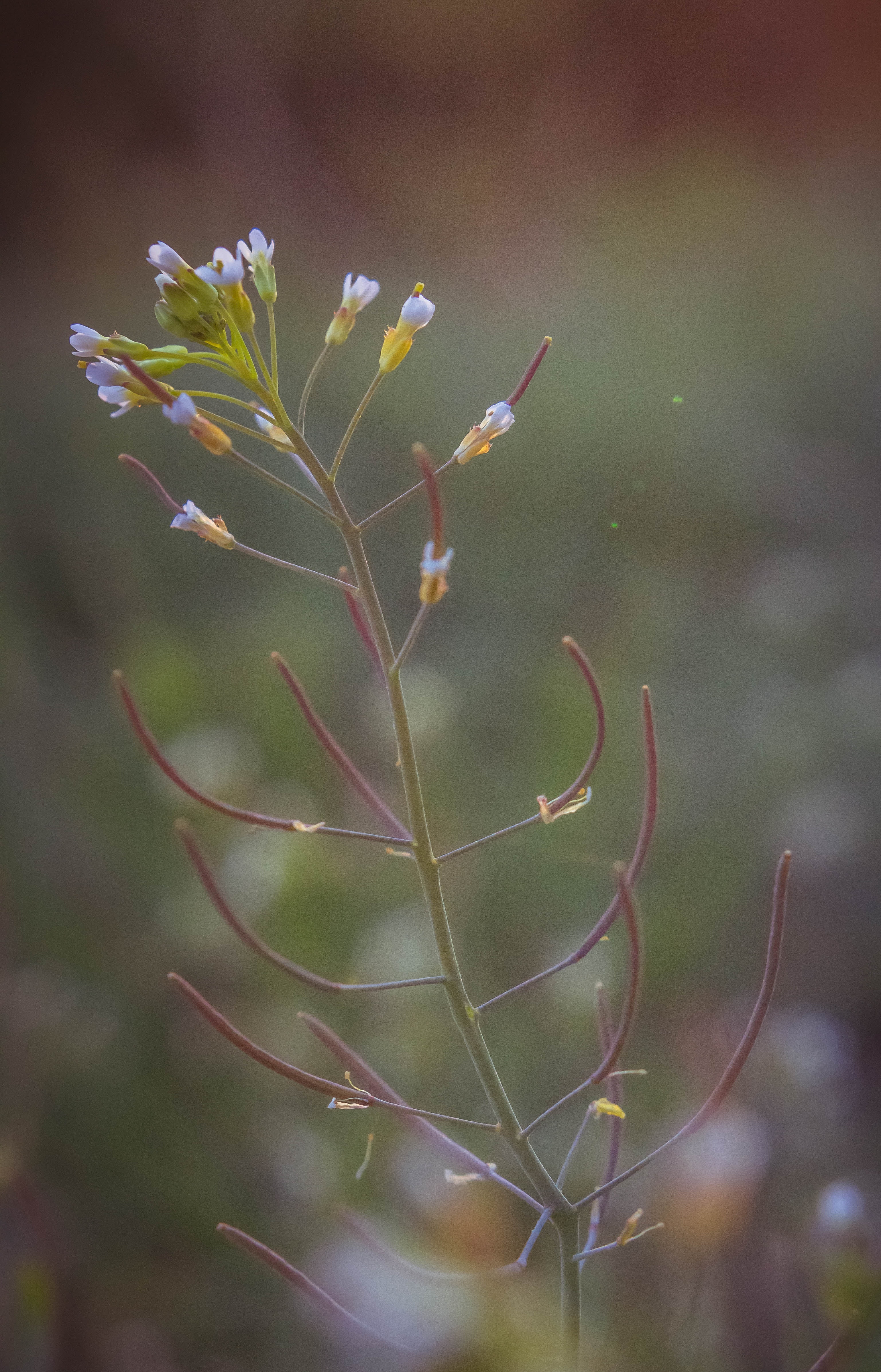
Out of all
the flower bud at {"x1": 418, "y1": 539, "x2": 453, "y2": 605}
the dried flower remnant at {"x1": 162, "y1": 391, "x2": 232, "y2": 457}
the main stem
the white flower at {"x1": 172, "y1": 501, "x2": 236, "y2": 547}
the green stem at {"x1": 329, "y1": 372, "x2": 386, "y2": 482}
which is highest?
the dried flower remnant at {"x1": 162, "y1": 391, "x2": 232, "y2": 457}

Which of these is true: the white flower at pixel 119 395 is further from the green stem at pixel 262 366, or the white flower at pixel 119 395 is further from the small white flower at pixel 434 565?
the small white flower at pixel 434 565

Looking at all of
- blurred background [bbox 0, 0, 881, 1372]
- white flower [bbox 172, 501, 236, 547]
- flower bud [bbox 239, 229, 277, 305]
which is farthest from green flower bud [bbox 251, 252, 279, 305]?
blurred background [bbox 0, 0, 881, 1372]

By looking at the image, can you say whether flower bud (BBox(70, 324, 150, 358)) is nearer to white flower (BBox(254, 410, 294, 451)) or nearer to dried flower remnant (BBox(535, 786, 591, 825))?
white flower (BBox(254, 410, 294, 451))

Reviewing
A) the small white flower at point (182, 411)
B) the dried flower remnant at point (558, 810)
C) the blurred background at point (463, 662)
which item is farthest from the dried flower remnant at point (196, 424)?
the blurred background at point (463, 662)

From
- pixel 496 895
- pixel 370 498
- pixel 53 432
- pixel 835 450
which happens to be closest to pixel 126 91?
pixel 53 432

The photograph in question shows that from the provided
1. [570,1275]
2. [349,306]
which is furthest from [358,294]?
[570,1275]

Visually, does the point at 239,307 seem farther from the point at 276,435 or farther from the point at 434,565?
the point at 434,565
